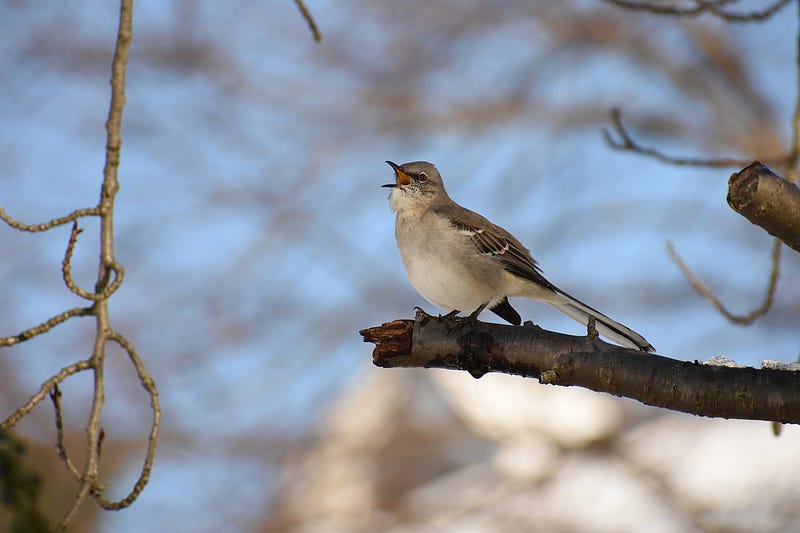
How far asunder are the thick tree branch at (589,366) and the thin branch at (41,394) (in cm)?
105

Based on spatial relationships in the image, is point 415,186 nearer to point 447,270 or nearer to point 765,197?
point 447,270

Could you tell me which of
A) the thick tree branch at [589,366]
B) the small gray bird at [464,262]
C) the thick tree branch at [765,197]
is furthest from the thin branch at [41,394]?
the small gray bird at [464,262]

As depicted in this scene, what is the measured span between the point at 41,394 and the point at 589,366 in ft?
5.09

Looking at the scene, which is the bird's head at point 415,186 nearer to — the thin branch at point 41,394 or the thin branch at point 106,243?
the thin branch at point 106,243

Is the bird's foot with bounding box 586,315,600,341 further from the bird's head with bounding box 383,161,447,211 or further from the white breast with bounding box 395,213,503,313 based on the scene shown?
the bird's head with bounding box 383,161,447,211

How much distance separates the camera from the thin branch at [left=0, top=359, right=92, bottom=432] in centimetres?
197

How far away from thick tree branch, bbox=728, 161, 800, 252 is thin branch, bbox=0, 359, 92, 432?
5.62ft

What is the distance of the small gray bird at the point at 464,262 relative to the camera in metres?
4.16

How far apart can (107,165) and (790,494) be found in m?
6.07

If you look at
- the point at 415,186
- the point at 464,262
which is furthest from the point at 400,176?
the point at 464,262

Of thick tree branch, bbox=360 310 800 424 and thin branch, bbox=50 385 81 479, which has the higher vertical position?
thick tree branch, bbox=360 310 800 424

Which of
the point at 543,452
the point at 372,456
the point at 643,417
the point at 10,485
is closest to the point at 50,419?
the point at 372,456

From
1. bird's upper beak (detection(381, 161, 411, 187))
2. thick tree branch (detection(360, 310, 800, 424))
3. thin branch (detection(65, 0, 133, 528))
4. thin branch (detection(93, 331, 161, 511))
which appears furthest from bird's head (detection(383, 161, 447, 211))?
thin branch (detection(93, 331, 161, 511))

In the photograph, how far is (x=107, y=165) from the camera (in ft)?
7.97
